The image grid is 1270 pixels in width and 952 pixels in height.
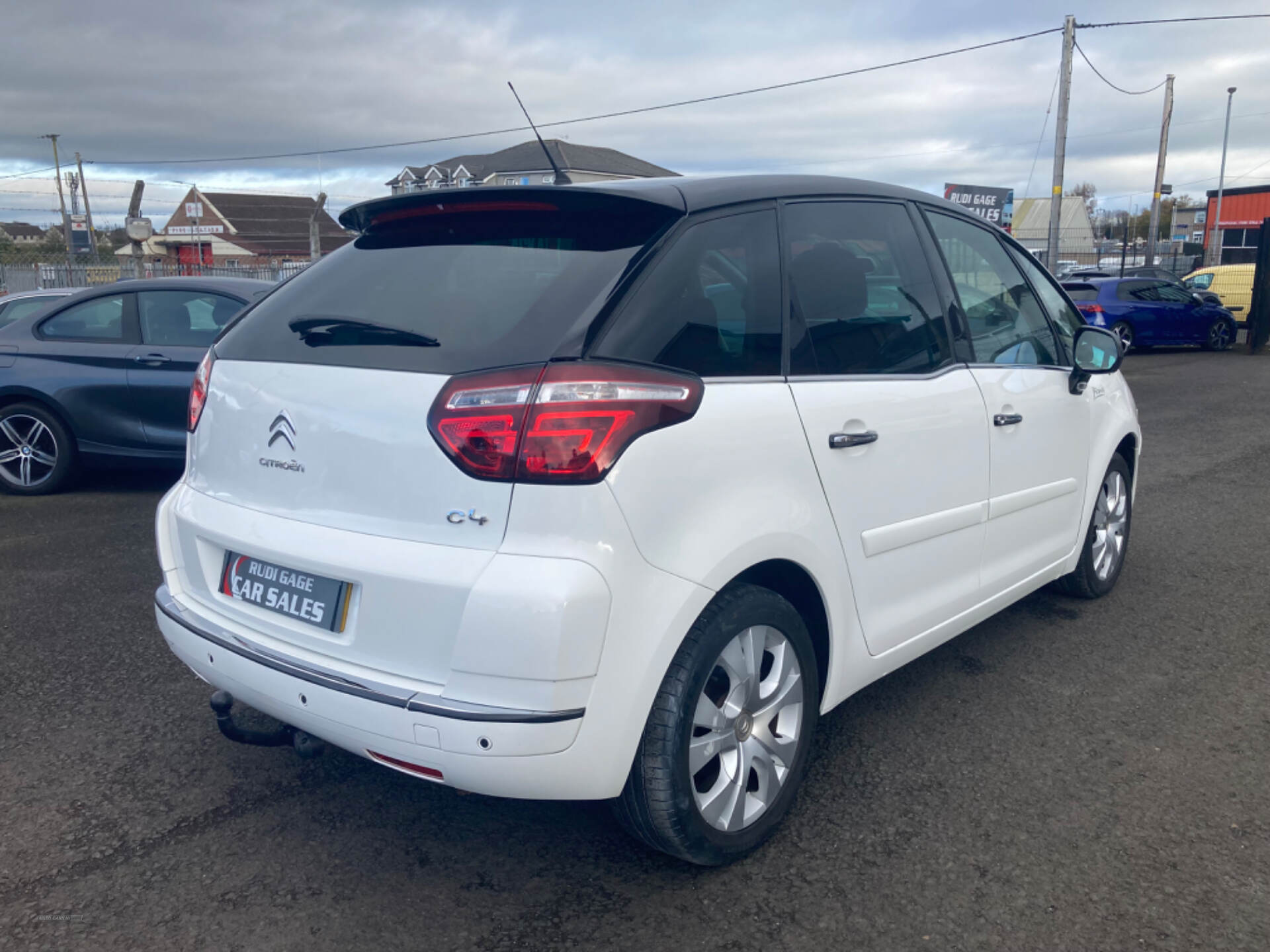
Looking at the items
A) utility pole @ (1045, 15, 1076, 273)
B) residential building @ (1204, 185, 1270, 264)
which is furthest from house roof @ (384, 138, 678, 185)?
residential building @ (1204, 185, 1270, 264)

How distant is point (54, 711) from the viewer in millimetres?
3633

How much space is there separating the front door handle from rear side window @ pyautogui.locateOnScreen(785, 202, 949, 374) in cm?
19

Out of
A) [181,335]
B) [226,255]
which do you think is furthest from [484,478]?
[226,255]

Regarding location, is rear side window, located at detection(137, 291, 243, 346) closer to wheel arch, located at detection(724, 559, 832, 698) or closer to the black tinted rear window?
wheel arch, located at detection(724, 559, 832, 698)

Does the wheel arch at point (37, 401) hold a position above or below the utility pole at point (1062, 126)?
below

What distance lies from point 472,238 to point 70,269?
111 feet

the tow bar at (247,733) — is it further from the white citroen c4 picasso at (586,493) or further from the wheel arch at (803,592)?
the wheel arch at (803,592)

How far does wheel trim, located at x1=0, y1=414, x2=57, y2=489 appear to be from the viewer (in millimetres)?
7383

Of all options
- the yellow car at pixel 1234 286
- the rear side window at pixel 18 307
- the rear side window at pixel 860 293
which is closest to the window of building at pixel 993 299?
the rear side window at pixel 860 293

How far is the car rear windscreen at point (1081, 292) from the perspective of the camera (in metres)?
17.5

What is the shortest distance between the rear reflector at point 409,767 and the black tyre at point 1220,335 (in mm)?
21165

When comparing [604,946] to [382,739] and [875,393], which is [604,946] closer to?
[382,739]

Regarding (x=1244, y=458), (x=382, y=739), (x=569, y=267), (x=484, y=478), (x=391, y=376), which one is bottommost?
(x=1244, y=458)

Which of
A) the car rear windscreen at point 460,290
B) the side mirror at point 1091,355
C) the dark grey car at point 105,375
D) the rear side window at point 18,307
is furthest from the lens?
→ the rear side window at point 18,307
